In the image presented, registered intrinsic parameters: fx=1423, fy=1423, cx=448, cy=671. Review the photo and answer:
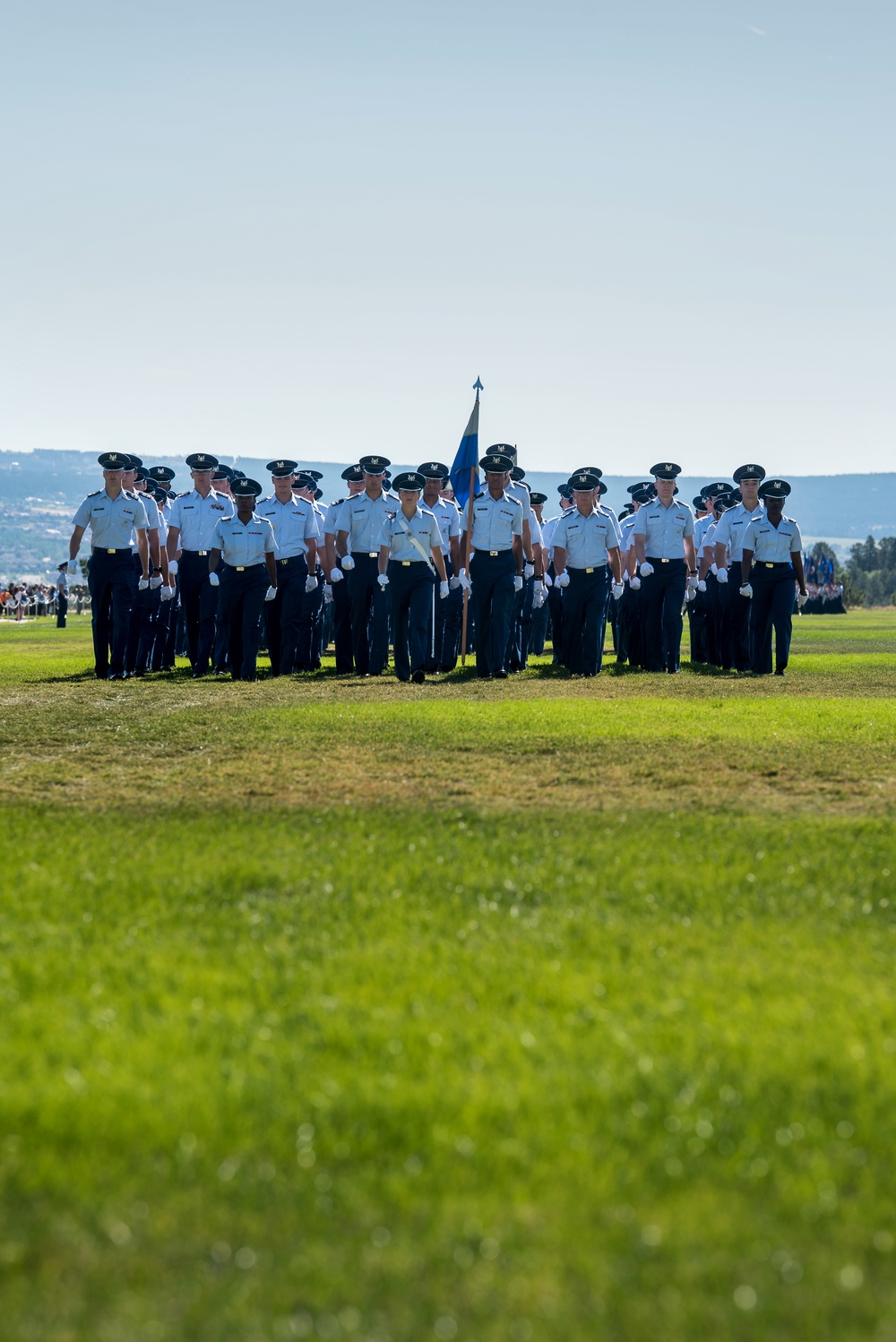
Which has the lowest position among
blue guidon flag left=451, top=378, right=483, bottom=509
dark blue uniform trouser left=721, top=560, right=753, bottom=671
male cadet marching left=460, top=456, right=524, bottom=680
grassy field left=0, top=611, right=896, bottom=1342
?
grassy field left=0, top=611, right=896, bottom=1342

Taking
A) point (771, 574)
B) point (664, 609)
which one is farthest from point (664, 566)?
point (771, 574)

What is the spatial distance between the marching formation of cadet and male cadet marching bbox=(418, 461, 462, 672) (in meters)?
0.03

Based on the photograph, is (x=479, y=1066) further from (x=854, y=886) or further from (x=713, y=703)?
(x=713, y=703)

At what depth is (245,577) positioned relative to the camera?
57.4 ft

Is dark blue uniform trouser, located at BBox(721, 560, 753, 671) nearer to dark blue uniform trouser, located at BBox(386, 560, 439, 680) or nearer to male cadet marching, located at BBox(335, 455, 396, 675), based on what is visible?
dark blue uniform trouser, located at BBox(386, 560, 439, 680)

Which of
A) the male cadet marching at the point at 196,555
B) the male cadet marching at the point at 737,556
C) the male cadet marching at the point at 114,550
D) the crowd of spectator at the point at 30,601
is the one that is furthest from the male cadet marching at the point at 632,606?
the crowd of spectator at the point at 30,601

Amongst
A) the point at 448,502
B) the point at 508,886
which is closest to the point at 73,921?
the point at 508,886

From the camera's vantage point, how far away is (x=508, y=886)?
6.02 m

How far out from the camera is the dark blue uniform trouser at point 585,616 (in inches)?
709

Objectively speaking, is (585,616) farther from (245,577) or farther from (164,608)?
(164,608)

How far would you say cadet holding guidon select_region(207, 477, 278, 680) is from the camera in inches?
687

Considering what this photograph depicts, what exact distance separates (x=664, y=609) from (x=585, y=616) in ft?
5.86

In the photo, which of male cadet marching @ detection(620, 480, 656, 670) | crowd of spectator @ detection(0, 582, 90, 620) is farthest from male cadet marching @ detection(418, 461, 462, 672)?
crowd of spectator @ detection(0, 582, 90, 620)

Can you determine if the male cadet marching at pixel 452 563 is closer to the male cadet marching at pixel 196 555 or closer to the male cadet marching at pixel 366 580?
the male cadet marching at pixel 366 580
